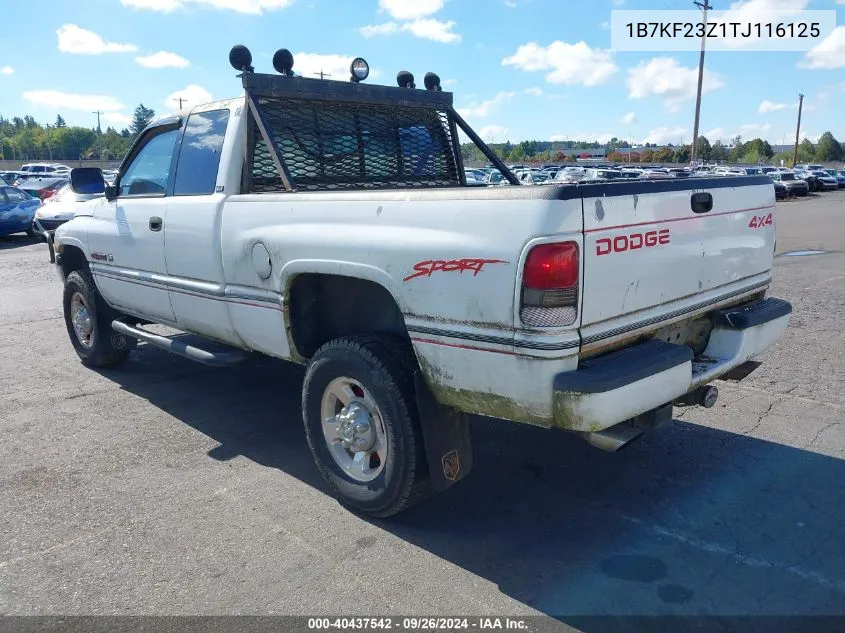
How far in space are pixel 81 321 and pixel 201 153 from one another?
2634 mm

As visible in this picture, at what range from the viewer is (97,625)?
9.45 feet

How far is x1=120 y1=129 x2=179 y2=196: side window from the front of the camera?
5137 mm

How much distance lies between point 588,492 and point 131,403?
141 inches

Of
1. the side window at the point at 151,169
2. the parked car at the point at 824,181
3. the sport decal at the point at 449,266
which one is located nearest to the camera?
the sport decal at the point at 449,266

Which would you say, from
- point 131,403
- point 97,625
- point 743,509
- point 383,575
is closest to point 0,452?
point 131,403

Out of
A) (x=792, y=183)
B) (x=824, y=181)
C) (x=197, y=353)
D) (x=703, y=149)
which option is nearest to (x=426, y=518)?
(x=197, y=353)

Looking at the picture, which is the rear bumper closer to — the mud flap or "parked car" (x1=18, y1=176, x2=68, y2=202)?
the mud flap

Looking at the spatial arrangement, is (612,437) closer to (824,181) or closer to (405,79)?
(405,79)

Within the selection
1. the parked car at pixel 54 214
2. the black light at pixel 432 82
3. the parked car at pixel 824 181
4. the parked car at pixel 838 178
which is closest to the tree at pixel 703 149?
the parked car at pixel 838 178

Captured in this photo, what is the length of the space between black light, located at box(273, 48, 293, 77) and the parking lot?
7.93 feet

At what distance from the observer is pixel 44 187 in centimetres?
2342

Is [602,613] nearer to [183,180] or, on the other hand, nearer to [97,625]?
[97,625]

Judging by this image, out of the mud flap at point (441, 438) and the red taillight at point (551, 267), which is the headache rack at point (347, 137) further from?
the red taillight at point (551, 267)

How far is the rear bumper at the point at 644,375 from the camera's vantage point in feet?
9.30
